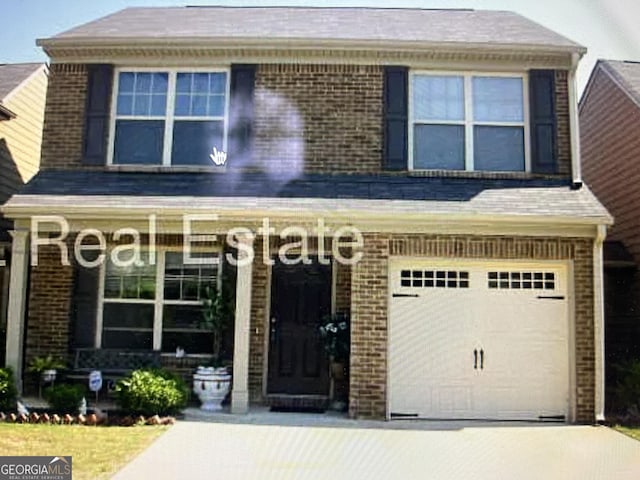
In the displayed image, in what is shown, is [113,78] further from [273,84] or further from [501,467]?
[501,467]

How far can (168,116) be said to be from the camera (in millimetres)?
10039

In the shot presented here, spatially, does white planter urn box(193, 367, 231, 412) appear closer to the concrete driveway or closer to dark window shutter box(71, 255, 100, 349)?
the concrete driveway

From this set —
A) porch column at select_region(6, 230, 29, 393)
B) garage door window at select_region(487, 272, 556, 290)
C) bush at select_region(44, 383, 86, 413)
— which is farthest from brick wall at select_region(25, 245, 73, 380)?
garage door window at select_region(487, 272, 556, 290)

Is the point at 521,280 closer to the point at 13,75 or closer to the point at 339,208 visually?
the point at 339,208

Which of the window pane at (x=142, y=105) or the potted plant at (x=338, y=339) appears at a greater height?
the window pane at (x=142, y=105)

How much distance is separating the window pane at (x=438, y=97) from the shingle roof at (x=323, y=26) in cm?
59

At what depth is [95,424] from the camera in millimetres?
7645

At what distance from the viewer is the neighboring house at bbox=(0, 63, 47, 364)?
36.7ft

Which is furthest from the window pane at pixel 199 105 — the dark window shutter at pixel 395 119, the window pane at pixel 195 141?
the dark window shutter at pixel 395 119

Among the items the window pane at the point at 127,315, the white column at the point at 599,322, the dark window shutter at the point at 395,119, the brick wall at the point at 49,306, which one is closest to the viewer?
the white column at the point at 599,322

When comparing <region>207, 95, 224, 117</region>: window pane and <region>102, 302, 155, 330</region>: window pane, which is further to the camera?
<region>207, 95, 224, 117</region>: window pane

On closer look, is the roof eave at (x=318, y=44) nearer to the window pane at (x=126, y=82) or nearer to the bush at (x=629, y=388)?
the window pane at (x=126, y=82)

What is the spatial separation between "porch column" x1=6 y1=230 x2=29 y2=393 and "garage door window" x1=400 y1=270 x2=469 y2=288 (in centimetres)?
516

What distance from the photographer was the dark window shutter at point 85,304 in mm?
9602
